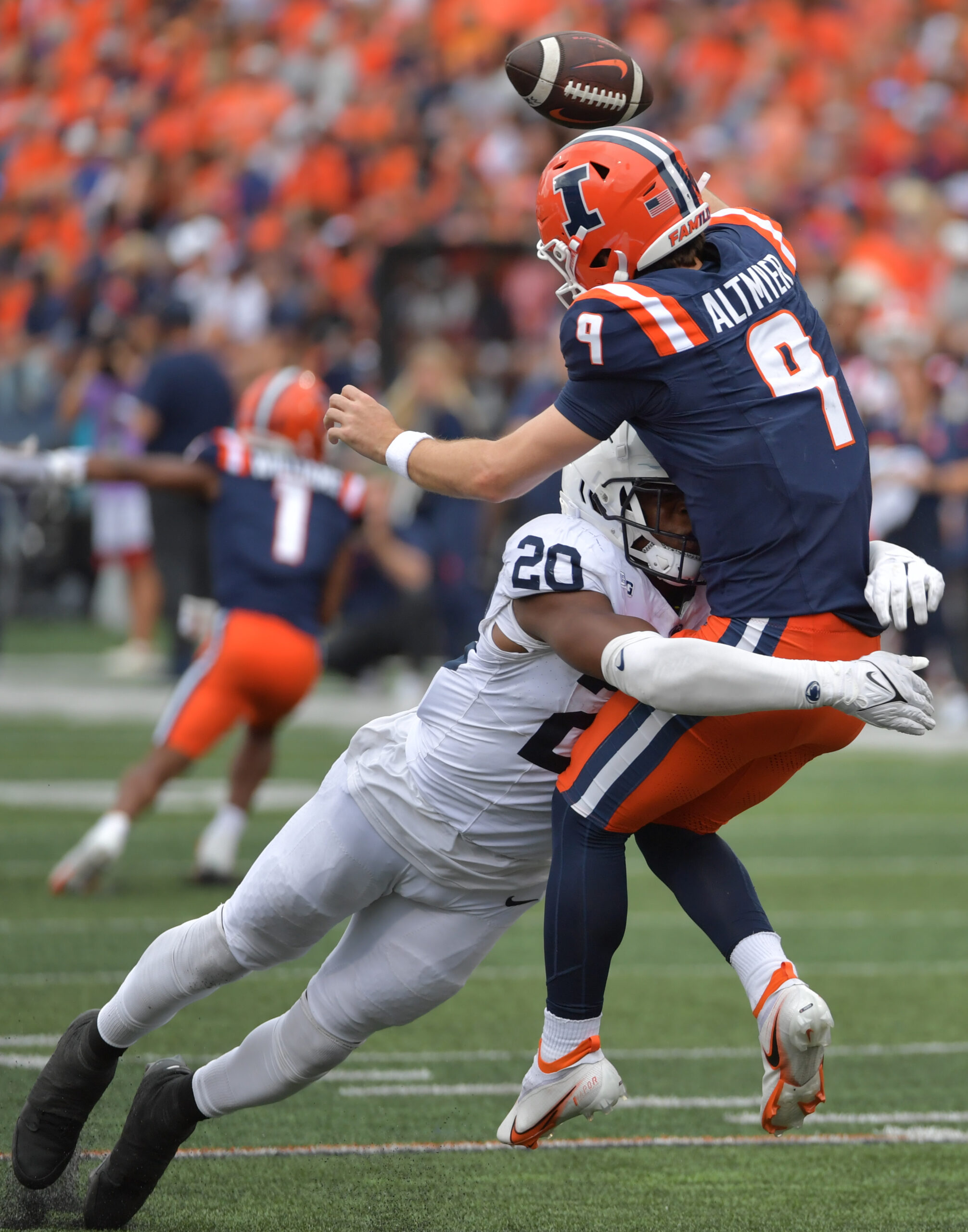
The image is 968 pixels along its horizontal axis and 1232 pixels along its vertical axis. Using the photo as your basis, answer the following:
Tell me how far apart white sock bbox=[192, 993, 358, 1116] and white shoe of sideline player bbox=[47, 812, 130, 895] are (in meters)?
2.99

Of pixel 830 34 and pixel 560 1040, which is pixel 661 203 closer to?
pixel 560 1040

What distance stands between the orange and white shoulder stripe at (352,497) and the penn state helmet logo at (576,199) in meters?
3.90

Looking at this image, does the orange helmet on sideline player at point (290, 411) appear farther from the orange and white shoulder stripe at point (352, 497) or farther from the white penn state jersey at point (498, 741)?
the white penn state jersey at point (498, 741)

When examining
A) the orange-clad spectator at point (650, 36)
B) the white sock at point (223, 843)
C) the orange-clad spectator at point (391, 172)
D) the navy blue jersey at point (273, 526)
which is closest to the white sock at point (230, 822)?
the white sock at point (223, 843)

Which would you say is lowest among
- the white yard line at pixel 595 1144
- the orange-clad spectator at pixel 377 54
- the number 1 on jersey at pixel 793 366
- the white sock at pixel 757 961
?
the white yard line at pixel 595 1144

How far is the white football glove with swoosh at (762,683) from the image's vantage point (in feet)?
9.59

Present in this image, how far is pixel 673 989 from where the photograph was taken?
5.62 meters

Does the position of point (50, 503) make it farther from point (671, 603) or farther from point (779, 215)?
point (671, 603)

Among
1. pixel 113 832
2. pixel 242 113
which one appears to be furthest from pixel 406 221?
pixel 113 832

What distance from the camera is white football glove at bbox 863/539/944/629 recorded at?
9.86ft

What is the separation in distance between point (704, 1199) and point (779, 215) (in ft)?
39.6

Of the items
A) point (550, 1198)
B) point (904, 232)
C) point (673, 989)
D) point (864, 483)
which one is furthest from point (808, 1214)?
point (904, 232)

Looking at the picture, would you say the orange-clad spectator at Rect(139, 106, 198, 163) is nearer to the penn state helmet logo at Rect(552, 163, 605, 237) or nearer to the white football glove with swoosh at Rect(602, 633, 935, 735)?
the penn state helmet logo at Rect(552, 163, 605, 237)

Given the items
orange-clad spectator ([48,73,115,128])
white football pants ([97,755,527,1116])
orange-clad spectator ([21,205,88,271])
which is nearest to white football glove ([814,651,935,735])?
white football pants ([97,755,527,1116])
